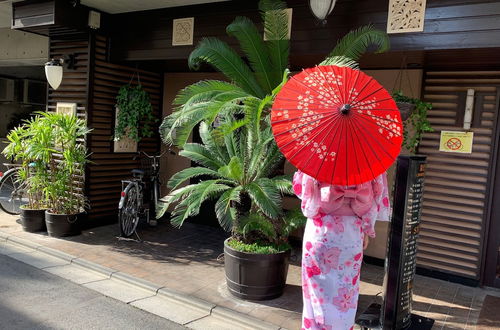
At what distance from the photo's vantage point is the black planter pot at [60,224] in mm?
6457

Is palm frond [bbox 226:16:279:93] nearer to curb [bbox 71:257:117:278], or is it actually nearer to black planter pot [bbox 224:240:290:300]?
black planter pot [bbox 224:240:290:300]

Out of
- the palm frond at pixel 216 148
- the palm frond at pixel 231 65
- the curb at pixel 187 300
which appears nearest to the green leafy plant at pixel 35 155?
the palm frond at pixel 216 148

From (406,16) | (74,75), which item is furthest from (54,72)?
(406,16)

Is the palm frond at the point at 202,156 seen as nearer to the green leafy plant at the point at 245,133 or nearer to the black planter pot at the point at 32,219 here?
the green leafy plant at the point at 245,133

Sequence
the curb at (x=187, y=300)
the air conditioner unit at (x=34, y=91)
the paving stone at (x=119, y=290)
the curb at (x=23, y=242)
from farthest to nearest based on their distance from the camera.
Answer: the air conditioner unit at (x=34, y=91), the curb at (x=23, y=242), the paving stone at (x=119, y=290), the curb at (x=187, y=300)

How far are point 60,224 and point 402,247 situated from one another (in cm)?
521

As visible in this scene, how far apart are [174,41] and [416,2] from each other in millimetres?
3582

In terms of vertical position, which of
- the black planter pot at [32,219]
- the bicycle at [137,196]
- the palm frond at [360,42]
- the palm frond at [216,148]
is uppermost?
the palm frond at [360,42]

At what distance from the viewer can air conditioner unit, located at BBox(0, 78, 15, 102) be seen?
518 inches

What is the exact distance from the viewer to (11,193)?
7410mm

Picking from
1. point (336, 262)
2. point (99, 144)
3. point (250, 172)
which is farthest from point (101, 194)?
point (336, 262)

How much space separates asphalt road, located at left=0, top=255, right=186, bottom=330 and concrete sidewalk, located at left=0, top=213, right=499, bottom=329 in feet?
1.11

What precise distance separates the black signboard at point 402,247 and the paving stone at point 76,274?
10.6ft

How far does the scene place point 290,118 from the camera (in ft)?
8.55
